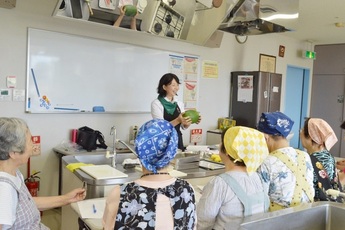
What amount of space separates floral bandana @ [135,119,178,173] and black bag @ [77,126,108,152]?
8.13ft

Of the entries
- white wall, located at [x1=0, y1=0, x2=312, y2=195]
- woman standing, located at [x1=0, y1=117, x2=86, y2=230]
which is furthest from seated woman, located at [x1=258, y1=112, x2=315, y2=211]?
white wall, located at [x1=0, y1=0, x2=312, y2=195]

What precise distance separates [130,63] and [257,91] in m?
2.21

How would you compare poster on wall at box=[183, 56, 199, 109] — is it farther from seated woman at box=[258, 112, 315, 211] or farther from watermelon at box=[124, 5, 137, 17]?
seated woman at box=[258, 112, 315, 211]

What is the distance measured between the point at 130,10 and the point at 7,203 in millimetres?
1974

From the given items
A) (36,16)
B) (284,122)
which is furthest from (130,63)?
(284,122)

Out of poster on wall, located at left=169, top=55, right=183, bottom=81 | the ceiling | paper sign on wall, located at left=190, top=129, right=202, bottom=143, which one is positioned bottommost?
paper sign on wall, located at left=190, top=129, right=202, bottom=143

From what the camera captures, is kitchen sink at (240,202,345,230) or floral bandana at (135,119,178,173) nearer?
floral bandana at (135,119,178,173)

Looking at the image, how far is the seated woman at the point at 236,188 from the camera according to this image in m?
1.55

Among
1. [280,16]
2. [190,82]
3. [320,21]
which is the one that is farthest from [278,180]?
[320,21]

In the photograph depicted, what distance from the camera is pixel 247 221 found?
140 centimetres

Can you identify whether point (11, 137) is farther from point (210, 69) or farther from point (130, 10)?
point (210, 69)

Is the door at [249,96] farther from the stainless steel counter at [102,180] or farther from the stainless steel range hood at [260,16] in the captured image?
the stainless steel counter at [102,180]

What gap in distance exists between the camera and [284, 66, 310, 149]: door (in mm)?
7199

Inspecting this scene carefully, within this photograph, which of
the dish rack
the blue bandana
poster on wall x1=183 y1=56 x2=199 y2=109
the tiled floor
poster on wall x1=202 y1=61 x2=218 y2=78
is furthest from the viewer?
poster on wall x1=202 y1=61 x2=218 y2=78
